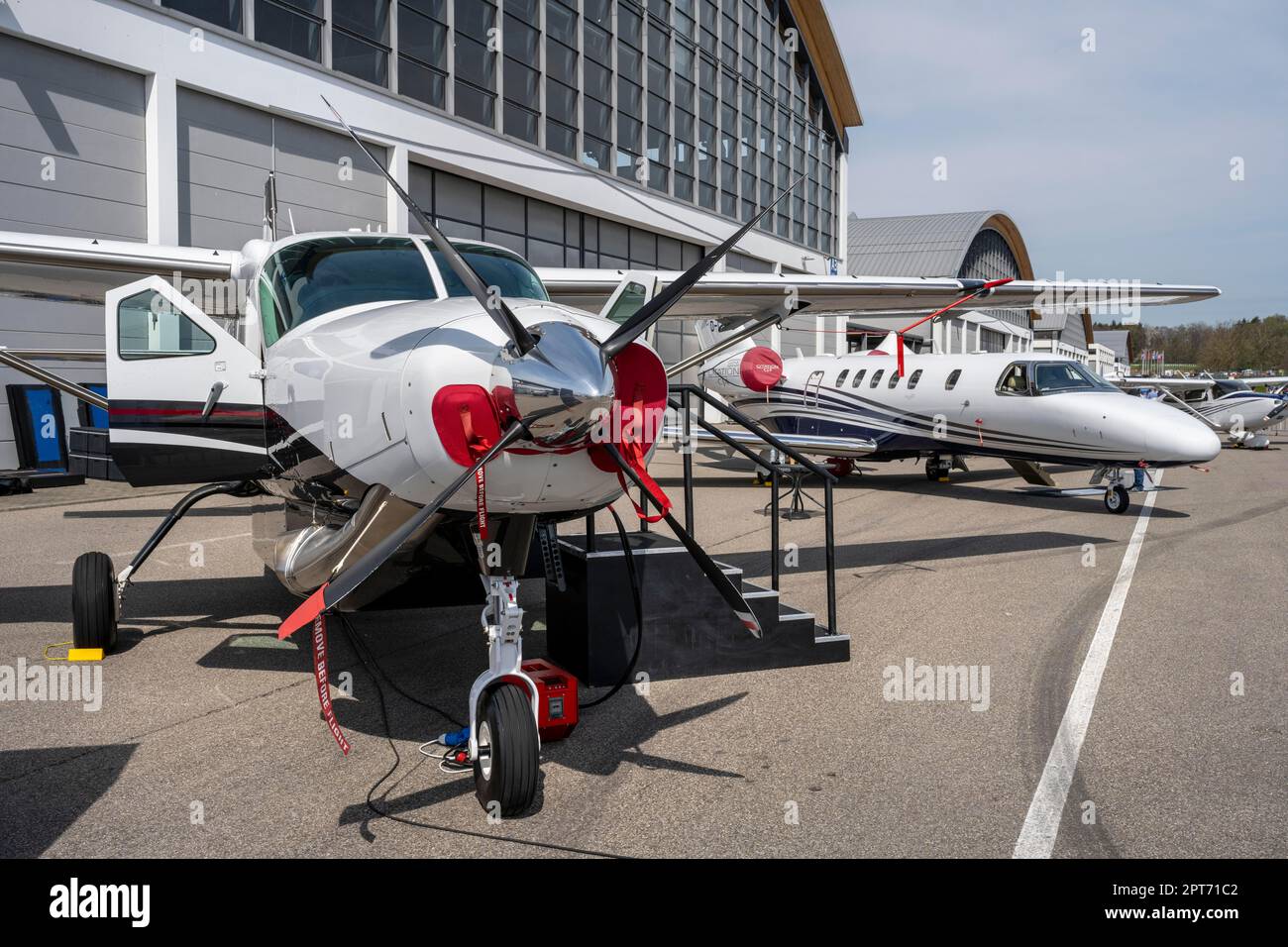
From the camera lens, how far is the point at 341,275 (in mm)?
5199

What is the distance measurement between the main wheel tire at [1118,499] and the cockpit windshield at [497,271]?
34.6 ft

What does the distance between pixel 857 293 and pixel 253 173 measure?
12782mm

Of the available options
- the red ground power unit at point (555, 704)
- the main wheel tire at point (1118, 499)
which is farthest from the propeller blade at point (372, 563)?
the main wheel tire at point (1118, 499)

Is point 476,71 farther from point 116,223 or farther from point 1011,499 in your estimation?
point 1011,499

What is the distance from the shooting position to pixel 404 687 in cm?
560

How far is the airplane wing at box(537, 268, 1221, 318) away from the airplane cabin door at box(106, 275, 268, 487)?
10.7 ft

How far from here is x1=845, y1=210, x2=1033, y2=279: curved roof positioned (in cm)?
5438

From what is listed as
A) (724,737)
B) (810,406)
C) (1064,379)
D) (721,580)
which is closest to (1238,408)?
(810,406)

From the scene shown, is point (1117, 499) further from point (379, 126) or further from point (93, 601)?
point (379, 126)

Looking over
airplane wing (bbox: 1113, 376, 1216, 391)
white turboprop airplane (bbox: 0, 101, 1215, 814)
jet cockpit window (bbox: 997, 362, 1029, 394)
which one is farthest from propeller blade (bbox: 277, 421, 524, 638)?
airplane wing (bbox: 1113, 376, 1216, 391)

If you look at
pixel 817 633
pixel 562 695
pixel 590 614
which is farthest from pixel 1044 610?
pixel 562 695

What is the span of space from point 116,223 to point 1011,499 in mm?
15197

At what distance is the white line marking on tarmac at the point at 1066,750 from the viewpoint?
3598 mm

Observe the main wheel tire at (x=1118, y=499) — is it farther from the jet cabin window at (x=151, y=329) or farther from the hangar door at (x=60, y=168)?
the hangar door at (x=60, y=168)
